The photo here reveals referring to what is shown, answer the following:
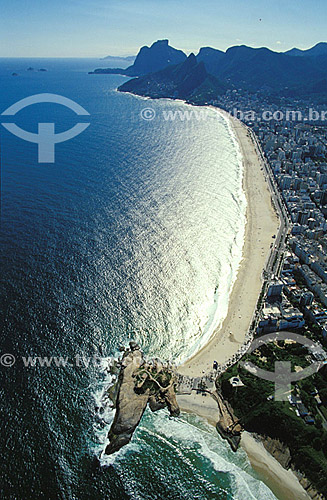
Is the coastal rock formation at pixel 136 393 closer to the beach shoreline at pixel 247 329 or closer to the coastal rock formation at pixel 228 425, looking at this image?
the beach shoreline at pixel 247 329

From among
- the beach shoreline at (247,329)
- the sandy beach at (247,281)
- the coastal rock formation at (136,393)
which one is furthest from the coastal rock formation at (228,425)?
the sandy beach at (247,281)

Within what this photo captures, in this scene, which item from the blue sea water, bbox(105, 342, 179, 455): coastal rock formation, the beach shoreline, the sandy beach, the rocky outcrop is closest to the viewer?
the blue sea water

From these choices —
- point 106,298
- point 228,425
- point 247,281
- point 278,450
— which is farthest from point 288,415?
point 106,298

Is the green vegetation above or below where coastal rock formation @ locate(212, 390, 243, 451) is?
above

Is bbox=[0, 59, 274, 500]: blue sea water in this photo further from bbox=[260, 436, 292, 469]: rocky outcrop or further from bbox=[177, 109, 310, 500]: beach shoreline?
bbox=[260, 436, 292, 469]: rocky outcrop

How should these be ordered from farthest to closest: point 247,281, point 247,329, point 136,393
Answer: point 247,281
point 247,329
point 136,393

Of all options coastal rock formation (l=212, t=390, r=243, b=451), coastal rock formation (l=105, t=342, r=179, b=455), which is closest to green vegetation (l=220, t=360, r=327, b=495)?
coastal rock formation (l=212, t=390, r=243, b=451)

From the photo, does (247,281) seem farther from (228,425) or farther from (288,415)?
(228,425)
